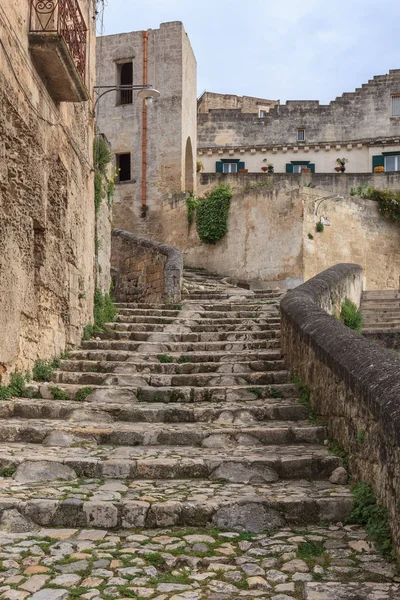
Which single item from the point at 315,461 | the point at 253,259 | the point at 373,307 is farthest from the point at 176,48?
the point at 315,461

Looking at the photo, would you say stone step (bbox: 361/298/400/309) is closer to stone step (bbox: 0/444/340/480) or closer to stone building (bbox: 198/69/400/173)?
stone step (bbox: 0/444/340/480)

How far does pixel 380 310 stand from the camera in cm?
1548

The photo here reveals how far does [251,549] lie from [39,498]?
144 centimetres

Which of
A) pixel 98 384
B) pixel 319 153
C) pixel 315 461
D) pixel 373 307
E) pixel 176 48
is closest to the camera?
Answer: pixel 315 461

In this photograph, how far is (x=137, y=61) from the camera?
25422mm

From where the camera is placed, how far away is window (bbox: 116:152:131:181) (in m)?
25.9

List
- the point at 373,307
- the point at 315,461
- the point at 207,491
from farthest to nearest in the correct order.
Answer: the point at 373,307 < the point at 315,461 < the point at 207,491

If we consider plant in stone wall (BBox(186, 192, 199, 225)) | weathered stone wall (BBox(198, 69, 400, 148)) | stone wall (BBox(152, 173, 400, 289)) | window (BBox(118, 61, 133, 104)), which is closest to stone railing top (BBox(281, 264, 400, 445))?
stone wall (BBox(152, 173, 400, 289))

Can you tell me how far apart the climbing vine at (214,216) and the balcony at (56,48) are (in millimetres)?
13376

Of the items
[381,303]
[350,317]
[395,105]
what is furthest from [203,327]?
[395,105]

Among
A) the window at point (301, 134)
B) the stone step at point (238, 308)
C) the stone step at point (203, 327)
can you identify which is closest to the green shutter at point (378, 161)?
the window at point (301, 134)

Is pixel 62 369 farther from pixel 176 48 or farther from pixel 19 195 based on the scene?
pixel 176 48

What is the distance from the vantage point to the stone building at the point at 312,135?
32156mm

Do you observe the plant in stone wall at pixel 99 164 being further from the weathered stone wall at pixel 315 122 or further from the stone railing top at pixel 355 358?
the weathered stone wall at pixel 315 122
